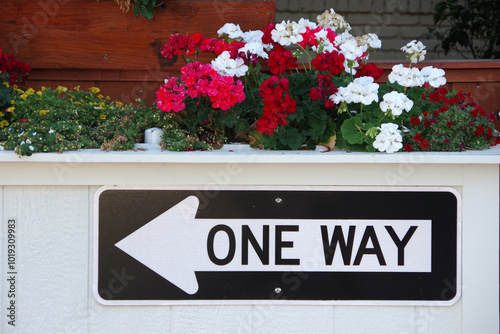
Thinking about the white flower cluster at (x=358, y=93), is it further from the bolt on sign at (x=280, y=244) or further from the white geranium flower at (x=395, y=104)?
the bolt on sign at (x=280, y=244)

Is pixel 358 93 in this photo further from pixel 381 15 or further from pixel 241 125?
pixel 381 15

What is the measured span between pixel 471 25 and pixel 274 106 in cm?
305

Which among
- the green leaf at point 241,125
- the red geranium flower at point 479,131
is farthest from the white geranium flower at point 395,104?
the green leaf at point 241,125

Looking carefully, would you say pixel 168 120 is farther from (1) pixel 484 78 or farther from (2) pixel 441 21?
(2) pixel 441 21

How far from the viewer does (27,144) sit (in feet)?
6.98

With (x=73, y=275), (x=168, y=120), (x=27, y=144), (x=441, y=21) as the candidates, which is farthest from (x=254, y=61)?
(x=441, y=21)

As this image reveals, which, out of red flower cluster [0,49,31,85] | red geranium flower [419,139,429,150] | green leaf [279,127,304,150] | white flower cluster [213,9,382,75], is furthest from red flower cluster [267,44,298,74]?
red flower cluster [0,49,31,85]

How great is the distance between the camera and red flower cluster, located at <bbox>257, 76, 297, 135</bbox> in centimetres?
223

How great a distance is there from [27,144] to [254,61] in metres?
0.90

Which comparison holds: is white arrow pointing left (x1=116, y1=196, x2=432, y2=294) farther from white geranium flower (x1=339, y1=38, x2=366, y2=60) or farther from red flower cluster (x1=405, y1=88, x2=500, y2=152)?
white geranium flower (x1=339, y1=38, x2=366, y2=60)

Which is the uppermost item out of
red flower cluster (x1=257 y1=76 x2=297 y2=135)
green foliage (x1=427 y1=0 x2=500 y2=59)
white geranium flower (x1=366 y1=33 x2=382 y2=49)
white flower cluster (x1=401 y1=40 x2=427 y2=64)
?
green foliage (x1=427 y1=0 x2=500 y2=59)

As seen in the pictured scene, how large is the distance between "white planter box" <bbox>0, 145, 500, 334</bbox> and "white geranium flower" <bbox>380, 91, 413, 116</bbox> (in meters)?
0.20

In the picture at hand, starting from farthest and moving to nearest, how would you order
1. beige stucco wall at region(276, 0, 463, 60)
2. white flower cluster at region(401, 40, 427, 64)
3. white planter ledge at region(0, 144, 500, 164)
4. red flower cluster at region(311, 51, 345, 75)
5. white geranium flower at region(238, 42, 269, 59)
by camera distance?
beige stucco wall at region(276, 0, 463, 60), white flower cluster at region(401, 40, 427, 64), white geranium flower at region(238, 42, 269, 59), red flower cluster at region(311, 51, 345, 75), white planter ledge at region(0, 144, 500, 164)

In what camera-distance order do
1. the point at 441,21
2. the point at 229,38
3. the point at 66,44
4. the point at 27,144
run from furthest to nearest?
the point at 441,21 < the point at 66,44 < the point at 229,38 < the point at 27,144
